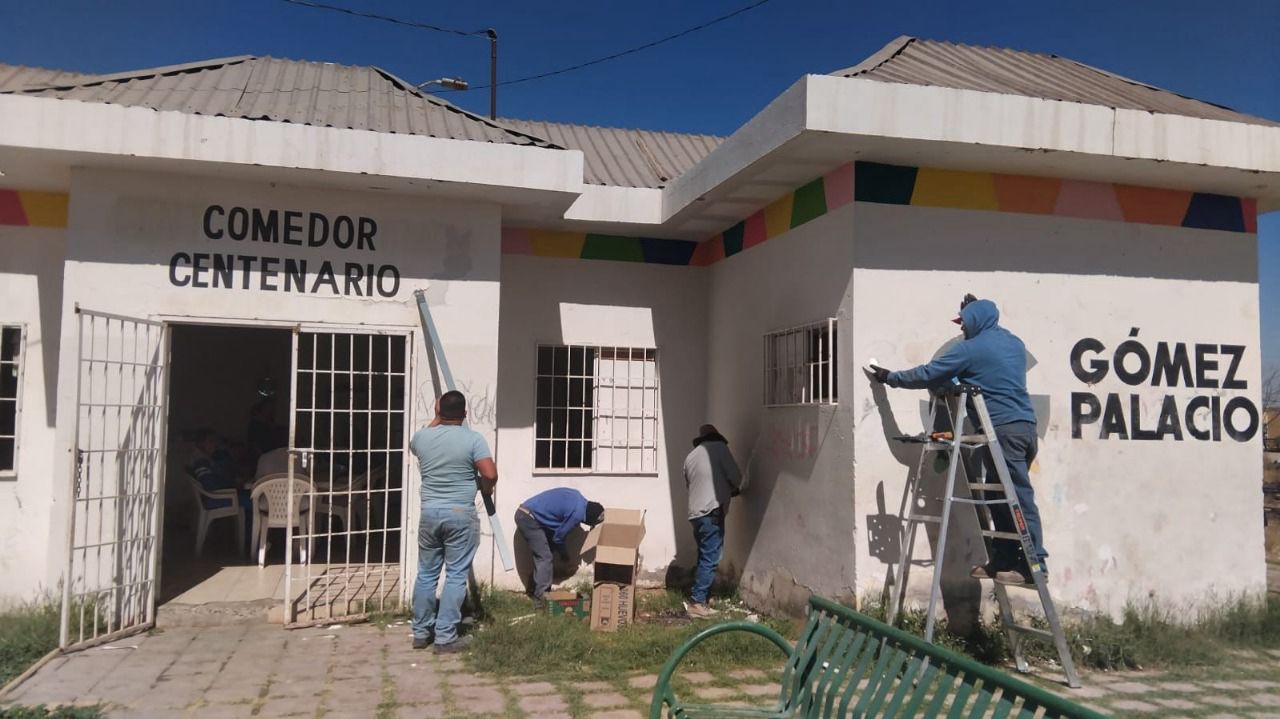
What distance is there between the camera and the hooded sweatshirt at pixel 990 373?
19.7 feet

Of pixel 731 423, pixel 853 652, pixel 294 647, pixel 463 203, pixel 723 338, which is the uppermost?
pixel 463 203

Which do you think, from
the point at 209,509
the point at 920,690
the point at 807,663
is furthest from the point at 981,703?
the point at 209,509

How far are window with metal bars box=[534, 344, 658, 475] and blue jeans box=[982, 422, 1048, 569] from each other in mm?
3807

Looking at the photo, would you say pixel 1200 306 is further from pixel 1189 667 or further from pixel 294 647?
pixel 294 647

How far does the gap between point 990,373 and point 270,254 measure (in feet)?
18.0

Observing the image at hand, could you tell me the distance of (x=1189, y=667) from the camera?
6.19m

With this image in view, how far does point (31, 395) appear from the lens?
24.4 feet

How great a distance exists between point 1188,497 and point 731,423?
12.4 feet

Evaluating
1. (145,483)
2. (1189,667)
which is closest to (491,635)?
(145,483)

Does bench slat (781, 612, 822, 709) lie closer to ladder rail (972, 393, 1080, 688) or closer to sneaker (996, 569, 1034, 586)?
ladder rail (972, 393, 1080, 688)

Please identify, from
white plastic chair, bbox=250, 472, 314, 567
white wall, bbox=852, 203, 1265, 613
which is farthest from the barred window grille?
white plastic chair, bbox=250, 472, 314, 567

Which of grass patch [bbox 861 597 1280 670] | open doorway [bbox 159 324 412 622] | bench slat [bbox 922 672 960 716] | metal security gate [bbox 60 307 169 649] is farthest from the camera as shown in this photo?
open doorway [bbox 159 324 412 622]

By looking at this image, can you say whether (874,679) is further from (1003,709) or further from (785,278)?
(785,278)

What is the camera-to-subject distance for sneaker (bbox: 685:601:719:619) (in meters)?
7.64
